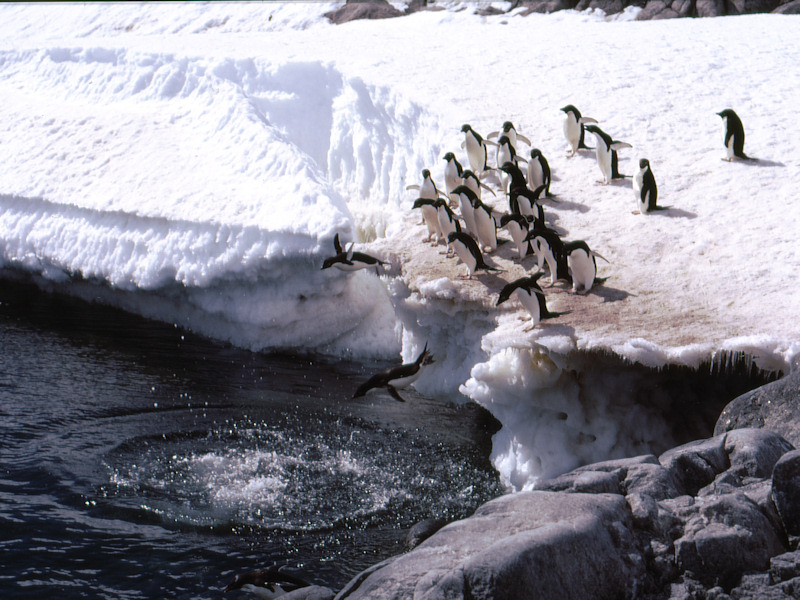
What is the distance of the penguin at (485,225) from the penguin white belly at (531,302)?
1910 mm

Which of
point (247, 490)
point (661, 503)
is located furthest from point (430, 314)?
point (661, 503)

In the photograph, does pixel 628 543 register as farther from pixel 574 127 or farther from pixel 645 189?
pixel 574 127

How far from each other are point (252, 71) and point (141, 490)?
875 centimetres

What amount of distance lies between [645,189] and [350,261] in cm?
344

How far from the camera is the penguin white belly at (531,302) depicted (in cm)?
700

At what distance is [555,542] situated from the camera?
4191mm

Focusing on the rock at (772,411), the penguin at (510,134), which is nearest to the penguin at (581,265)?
the rock at (772,411)

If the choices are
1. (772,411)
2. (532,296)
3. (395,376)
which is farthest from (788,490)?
(395,376)

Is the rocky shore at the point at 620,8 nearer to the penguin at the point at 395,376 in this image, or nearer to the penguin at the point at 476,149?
the penguin at the point at 476,149

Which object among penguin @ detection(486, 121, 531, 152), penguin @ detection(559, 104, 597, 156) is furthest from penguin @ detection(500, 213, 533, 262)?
penguin @ detection(559, 104, 597, 156)

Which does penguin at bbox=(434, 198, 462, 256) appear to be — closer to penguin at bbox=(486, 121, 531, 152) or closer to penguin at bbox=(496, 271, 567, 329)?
penguin at bbox=(496, 271, 567, 329)

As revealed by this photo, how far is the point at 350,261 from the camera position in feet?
29.7

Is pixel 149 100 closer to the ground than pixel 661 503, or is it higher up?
higher up

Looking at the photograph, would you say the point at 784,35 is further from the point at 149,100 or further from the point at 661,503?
the point at 661,503
